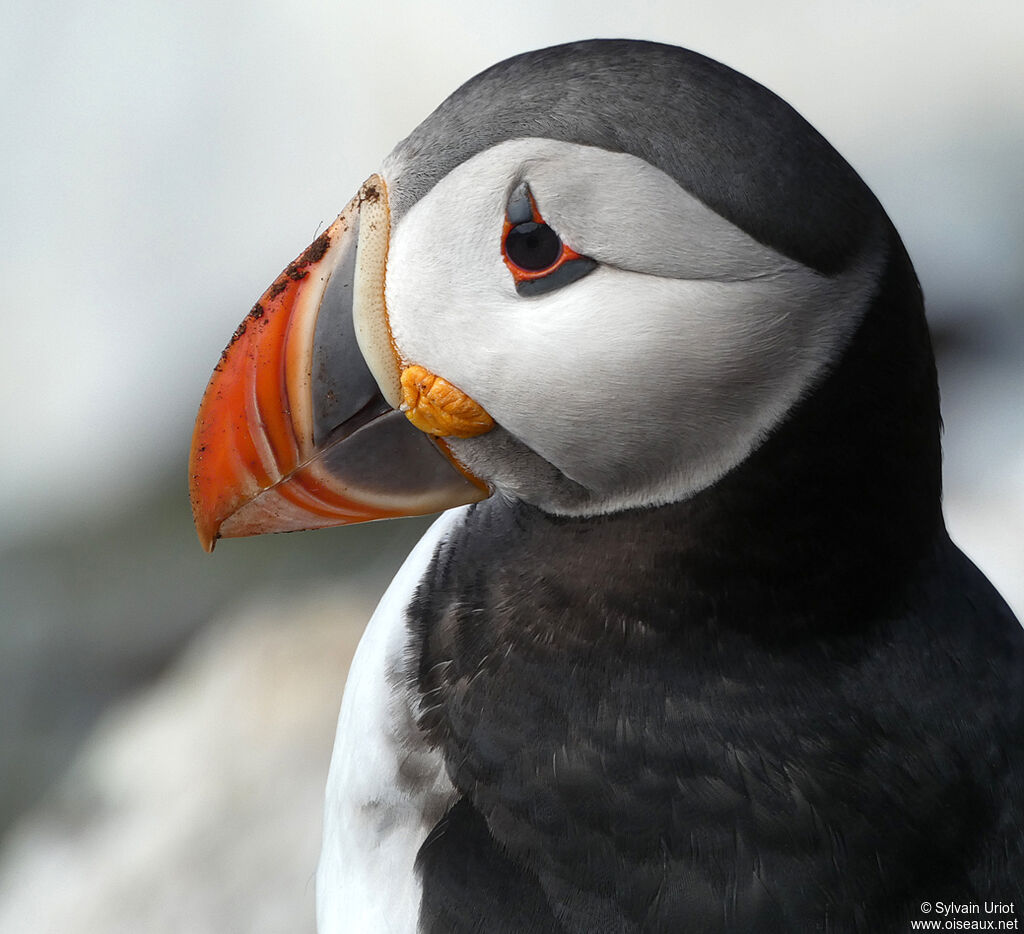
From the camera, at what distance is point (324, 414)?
1309mm

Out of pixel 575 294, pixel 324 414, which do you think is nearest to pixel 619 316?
pixel 575 294

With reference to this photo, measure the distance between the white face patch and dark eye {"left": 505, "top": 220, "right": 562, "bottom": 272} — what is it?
0.02 metres

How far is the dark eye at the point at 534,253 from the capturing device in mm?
1108

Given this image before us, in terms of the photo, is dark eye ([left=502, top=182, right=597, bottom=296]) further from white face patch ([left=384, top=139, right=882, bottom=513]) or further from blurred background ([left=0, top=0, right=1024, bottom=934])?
blurred background ([left=0, top=0, right=1024, bottom=934])

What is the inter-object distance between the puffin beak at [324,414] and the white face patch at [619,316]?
46mm

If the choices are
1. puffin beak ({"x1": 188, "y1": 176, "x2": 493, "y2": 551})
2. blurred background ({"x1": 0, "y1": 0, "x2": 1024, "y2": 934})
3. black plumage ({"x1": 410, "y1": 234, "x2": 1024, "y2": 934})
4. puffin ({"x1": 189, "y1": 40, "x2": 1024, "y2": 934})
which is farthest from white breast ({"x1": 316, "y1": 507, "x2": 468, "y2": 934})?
blurred background ({"x1": 0, "y1": 0, "x2": 1024, "y2": 934})

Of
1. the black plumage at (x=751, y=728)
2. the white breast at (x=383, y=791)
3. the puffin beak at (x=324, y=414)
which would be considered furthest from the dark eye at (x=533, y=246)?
the white breast at (x=383, y=791)

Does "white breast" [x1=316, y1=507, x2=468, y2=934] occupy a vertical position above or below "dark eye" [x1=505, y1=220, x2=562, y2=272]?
below

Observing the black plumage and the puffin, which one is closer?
the puffin

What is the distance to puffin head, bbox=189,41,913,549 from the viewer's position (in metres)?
1.08

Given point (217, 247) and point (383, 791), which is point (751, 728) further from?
point (217, 247)

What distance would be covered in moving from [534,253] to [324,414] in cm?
34

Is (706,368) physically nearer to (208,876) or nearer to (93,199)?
(208,876)

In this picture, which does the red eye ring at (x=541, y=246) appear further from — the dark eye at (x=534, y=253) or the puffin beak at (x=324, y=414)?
the puffin beak at (x=324, y=414)
